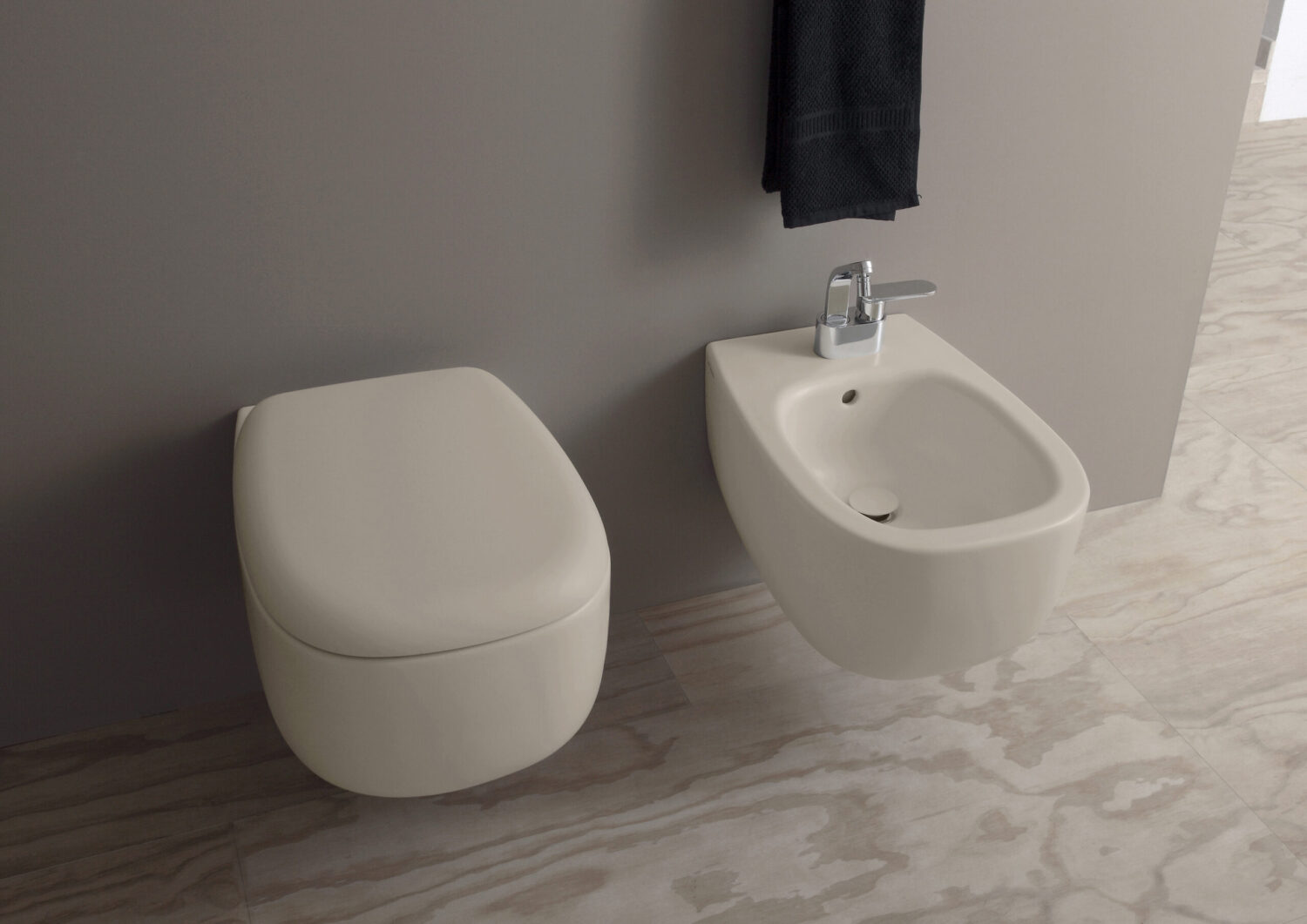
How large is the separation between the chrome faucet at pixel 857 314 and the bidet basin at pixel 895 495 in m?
0.02

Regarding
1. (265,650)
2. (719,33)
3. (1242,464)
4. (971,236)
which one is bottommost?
(1242,464)

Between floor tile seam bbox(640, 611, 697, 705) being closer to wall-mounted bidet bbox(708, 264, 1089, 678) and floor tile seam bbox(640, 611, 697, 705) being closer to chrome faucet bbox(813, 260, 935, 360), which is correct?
wall-mounted bidet bbox(708, 264, 1089, 678)

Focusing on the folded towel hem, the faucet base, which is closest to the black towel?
the folded towel hem

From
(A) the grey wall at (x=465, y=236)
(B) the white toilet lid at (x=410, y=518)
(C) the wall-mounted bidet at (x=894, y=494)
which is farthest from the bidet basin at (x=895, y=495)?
(B) the white toilet lid at (x=410, y=518)

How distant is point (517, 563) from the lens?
40.6 inches

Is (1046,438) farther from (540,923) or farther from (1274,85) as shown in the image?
(1274,85)

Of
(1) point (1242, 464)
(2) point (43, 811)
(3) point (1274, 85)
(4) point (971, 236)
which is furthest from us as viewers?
(3) point (1274, 85)

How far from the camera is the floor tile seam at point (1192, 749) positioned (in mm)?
1294

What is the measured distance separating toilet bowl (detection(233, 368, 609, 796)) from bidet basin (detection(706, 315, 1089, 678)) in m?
0.26

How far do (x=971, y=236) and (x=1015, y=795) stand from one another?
2.27 ft

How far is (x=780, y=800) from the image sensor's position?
1.36 meters

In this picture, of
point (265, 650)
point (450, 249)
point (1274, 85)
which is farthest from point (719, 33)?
point (1274, 85)

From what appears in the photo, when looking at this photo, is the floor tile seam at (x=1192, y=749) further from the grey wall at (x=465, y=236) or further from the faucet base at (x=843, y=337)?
the faucet base at (x=843, y=337)

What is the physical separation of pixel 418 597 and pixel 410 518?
112 mm
